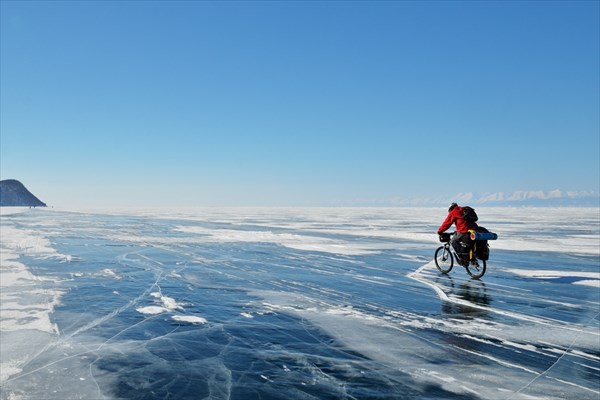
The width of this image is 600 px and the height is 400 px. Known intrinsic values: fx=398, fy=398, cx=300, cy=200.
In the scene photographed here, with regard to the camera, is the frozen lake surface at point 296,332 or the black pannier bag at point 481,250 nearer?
the frozen lake surface at point 296,332

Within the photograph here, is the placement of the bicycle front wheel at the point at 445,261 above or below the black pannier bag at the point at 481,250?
below

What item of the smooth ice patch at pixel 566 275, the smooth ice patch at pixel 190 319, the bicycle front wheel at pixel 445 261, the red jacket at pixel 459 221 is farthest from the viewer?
the bicycle front wheel at pixel 445 261

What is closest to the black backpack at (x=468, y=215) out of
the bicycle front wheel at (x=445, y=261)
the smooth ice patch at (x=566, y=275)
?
the bicycle front wheel at (x=445, y=261)

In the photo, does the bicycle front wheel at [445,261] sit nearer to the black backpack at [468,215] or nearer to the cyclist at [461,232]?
the cyclist at [461,232]

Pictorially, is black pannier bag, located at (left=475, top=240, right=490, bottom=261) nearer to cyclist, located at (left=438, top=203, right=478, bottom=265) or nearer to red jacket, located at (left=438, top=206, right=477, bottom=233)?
cyclist, located at (left=438, top=203, right=478, bottom=265)

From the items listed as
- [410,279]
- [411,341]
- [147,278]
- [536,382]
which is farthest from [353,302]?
[147,278]

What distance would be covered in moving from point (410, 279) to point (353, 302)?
3.00m

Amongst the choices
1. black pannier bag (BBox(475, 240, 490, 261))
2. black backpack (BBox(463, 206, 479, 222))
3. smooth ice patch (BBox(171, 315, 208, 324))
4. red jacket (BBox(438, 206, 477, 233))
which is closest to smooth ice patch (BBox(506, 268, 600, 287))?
black pannier bag (BBox(475, 240, 490, 261))

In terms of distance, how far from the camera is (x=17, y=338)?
538cm

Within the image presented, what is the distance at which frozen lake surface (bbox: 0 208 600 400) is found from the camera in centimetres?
402

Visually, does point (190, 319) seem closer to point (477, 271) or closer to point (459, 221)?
point (459, 221)

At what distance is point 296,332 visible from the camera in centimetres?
577

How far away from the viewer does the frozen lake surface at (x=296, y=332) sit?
402cm

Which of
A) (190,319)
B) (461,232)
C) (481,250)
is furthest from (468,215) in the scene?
(190,319)
